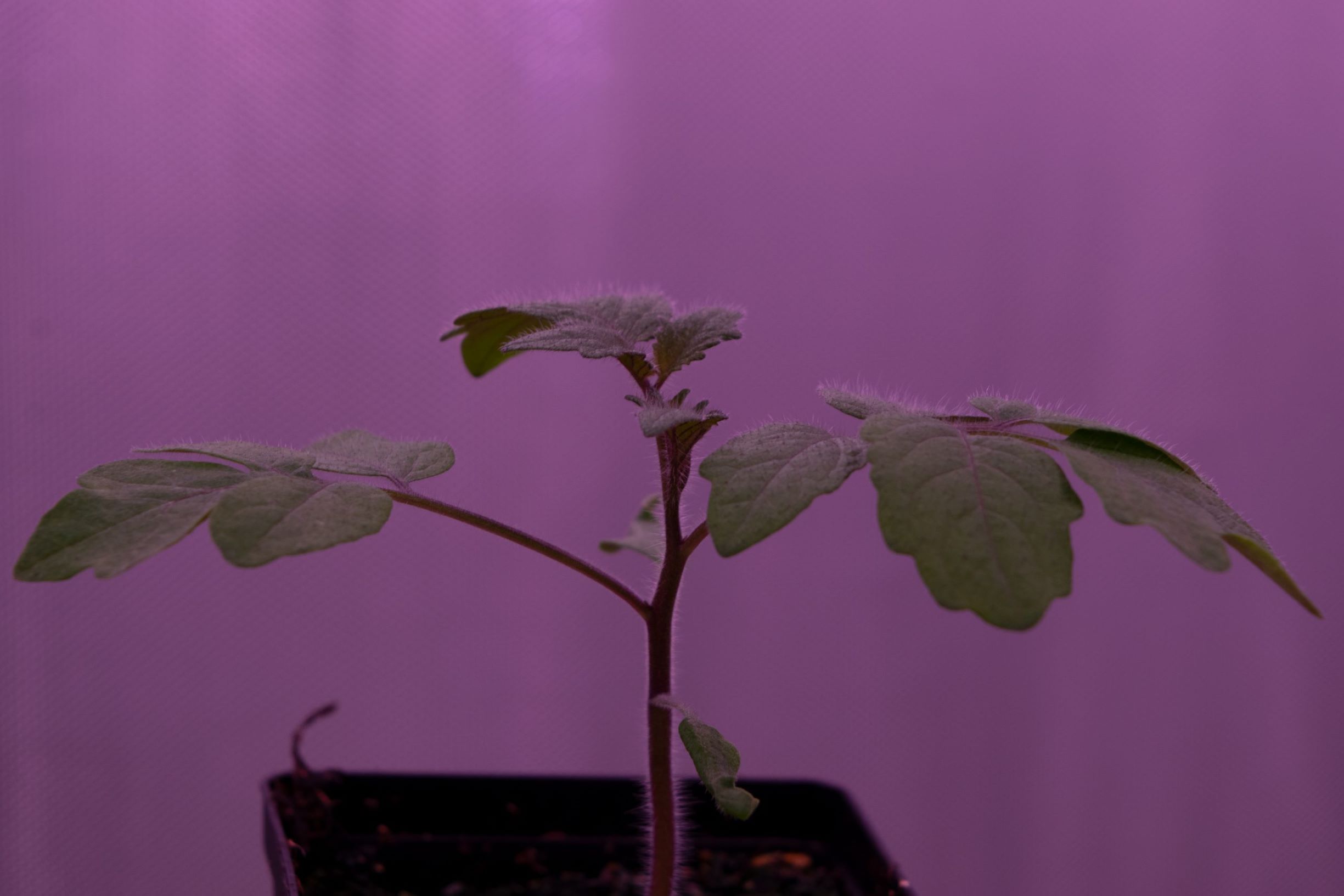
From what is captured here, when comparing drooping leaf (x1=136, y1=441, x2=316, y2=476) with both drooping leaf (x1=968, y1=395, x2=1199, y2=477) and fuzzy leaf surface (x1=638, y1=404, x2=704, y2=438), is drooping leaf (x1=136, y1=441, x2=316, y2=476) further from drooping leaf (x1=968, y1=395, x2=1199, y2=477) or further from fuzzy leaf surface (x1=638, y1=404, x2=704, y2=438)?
drooping leaf (x1=968, y1=395, x2=1199, y2=477)

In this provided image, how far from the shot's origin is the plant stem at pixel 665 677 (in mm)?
740

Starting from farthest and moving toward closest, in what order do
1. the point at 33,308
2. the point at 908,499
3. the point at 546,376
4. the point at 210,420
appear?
1. the point at 546,376
2. the point at 210,420
3. the point at 33,308
4. the point at 908,499

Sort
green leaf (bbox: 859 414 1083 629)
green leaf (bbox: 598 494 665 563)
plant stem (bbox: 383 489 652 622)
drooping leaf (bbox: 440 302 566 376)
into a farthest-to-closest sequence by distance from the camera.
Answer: green leaf (bbox: 598 494 665 563) → drooping leaf (bbox: 440 302 566 376) → plant stem (bbox: 383 489 652 622) → green leaf (bbox: 859 414 1083 629)

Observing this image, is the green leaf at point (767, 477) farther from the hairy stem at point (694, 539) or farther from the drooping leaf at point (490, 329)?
the drooping leaf at point (490, 329)

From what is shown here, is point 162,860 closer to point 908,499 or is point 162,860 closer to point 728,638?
point 728,638

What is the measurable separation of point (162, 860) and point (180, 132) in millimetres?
1065

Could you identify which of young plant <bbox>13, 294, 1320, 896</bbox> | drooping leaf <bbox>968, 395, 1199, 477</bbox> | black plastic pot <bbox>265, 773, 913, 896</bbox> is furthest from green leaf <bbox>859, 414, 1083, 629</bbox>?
black plastic pot <bbox>265, 773, 913, 896</bbox>

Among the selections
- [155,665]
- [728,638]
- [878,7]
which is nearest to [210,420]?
[155,665]

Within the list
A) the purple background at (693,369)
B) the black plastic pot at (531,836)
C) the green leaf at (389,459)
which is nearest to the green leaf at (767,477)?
the green leaf at (389,459)

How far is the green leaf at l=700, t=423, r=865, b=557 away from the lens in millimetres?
541

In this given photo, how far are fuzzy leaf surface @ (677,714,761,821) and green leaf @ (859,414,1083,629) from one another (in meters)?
0.19

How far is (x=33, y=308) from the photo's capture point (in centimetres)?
137

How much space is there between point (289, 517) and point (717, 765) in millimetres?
303

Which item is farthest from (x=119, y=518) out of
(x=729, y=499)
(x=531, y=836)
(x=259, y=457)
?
(x=531, y=836)
